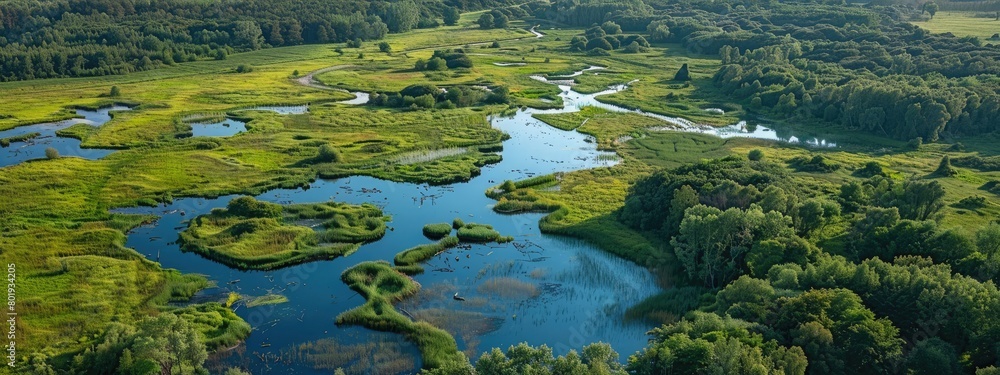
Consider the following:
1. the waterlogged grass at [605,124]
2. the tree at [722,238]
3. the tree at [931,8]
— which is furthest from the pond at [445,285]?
the tree at [931,8]

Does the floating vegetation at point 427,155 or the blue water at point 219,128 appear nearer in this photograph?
the floating vegetation at point 427,155

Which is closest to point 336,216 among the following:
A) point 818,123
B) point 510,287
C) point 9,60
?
point 510,287

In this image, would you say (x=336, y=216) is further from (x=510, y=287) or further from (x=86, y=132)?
(x=86, y=132)

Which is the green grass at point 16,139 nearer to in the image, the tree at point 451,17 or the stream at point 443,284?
the stream at point 443,284

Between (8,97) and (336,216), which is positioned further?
(8,97)

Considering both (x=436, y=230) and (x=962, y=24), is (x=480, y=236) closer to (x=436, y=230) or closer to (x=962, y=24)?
(x=436, y=230)

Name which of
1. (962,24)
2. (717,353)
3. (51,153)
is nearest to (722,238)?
(717,353)
